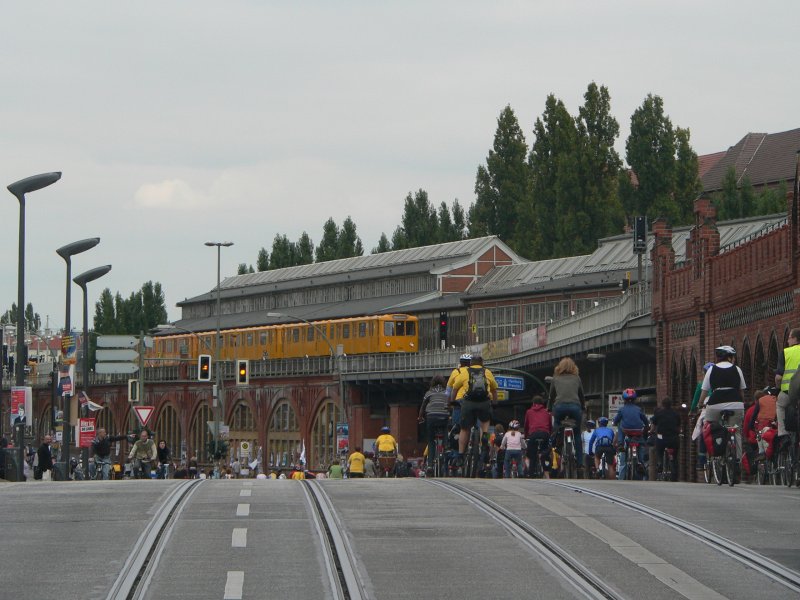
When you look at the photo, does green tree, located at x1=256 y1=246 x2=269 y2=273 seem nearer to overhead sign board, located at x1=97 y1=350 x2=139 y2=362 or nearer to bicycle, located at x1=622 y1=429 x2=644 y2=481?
overhead sign board, located at x1=97 y1=350 x2=139 y2=362

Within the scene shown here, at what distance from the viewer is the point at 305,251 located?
13250 centimetres

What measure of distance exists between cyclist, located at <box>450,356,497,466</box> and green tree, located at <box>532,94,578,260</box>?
63.4 metres

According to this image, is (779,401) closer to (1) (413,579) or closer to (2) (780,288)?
(1) (413,579)

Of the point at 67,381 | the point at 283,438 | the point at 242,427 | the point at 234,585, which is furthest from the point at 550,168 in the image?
the point at 234,585

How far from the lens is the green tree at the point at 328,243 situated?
130 meters

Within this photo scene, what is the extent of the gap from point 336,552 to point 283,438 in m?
92.6

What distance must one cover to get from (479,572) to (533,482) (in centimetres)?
1002

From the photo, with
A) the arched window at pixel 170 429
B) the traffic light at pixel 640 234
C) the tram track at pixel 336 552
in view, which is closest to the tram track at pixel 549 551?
the tram track at pixel 336 552

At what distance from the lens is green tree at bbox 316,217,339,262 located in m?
130

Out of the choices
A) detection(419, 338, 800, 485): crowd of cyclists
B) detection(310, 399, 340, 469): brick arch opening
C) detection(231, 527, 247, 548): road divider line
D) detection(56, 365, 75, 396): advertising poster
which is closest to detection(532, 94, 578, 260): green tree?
detection(310, 399, 340, 469): brick arch opening

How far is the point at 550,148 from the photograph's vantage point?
303 ft

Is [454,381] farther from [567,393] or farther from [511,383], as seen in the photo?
[511,383]

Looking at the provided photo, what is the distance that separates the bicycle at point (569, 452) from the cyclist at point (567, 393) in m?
0.33

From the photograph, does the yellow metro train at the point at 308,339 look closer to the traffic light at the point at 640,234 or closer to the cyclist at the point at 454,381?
the traffic light at the point at 640,234
